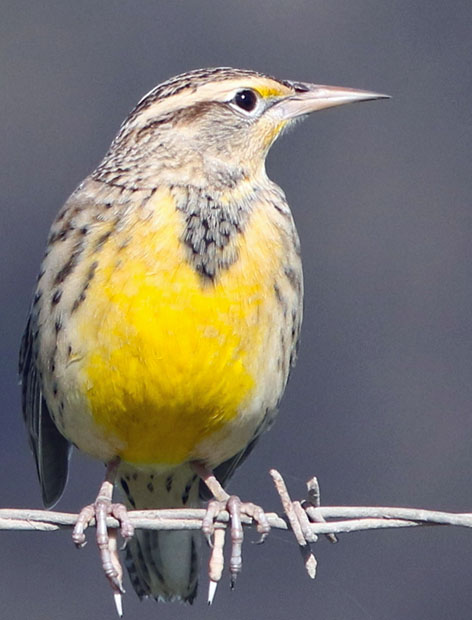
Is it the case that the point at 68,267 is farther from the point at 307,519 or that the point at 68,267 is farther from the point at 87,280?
the point at 307,519

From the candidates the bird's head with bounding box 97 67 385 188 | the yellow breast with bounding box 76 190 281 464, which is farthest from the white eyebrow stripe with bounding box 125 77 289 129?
the yellow breast with bounding box 76 190 281 464

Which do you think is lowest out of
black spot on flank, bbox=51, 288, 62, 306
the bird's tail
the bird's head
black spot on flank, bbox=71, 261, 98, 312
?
the bird's tail

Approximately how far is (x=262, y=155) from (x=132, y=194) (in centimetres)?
31

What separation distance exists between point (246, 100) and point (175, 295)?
0.52m

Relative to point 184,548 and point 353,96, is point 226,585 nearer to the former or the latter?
point 184,548

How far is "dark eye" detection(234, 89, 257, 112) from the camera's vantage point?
2.78 metres

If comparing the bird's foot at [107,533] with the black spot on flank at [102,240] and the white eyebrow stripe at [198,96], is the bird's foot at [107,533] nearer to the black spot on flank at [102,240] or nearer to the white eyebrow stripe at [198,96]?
the black spot on flank at [102,240]

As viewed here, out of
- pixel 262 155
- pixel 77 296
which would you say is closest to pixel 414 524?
pixel 77 296

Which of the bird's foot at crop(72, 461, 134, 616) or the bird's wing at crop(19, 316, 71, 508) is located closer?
the bird's foot at crop(72, 461, 134, 616)

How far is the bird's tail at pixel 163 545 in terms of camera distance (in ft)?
9.80

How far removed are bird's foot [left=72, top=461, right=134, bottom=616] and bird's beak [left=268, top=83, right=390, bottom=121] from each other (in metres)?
0.84

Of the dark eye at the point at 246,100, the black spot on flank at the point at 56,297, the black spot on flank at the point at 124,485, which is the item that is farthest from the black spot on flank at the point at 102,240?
the black spot on flank at the point at 124,485

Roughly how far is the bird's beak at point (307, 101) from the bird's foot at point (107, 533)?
843mm

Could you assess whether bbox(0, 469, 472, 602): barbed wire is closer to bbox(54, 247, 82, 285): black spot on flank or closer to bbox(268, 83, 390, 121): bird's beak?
bbox(54, 247, 82, 285): black spot on flank
